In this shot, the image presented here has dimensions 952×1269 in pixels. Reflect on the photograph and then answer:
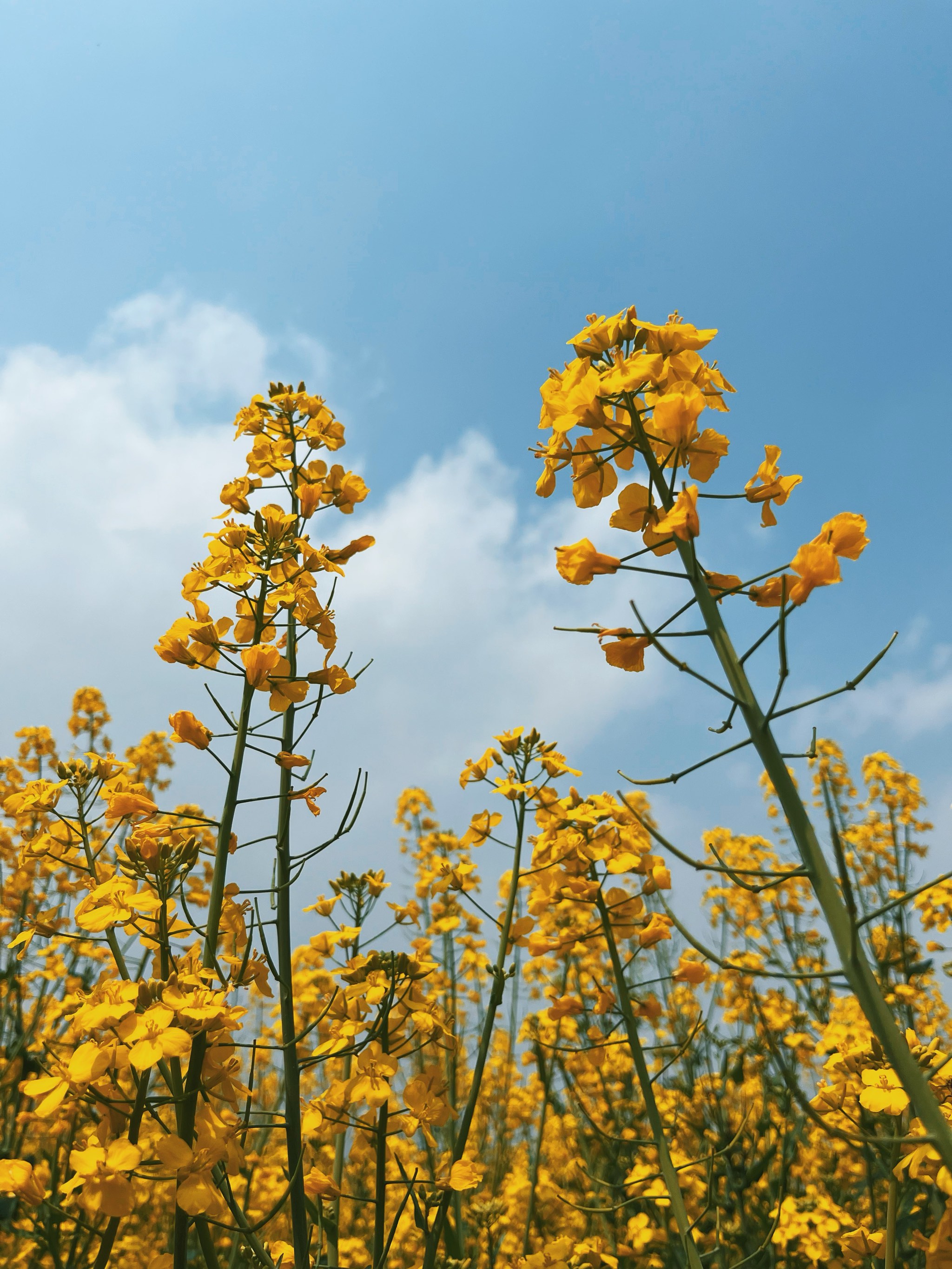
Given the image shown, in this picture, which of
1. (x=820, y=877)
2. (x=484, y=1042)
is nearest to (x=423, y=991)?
(x=484, y=1042)

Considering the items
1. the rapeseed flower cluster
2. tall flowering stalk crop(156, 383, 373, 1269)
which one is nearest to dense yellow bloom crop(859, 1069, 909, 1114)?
the rapeseed flower cluster

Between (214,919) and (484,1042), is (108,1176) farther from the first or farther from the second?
(484,1042)

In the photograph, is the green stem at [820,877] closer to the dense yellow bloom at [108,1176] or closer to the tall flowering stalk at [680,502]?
the tall flowering stalk at [680,502]

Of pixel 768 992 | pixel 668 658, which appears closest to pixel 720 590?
pixel 668 658

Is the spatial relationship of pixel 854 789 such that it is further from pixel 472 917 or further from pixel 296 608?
pixel 296 608

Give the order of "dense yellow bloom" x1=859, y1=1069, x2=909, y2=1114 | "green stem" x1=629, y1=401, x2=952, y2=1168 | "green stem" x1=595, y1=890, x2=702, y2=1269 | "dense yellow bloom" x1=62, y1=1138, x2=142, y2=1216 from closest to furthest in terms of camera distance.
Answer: "green stem" x1=629, y1=401, x2=952, y2=1168, "dense yellow bloom" x1=62, y1=1138, x2=142, y2=1216, "dense yellow bloom" x1=859, y1=1069, x2=909, y2=1114, "green stem" x1=595, y1=890, x2=702, y2=1269

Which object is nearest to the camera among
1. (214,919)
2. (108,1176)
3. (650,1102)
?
(108,1176)

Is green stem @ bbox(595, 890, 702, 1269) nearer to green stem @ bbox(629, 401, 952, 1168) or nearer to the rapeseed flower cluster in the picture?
the rapeseed flower cluster

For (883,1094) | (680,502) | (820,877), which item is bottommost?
(883,1094)

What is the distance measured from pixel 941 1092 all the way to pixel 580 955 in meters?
2.49

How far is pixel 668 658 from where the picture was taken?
1.39 m

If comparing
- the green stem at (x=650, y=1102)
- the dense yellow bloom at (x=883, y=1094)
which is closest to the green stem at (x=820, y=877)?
the dense yellow bloom at (x=883, y=1094)

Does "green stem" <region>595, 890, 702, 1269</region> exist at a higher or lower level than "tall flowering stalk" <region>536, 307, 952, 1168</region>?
lower

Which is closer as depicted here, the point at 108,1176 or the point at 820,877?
the point at 820,877
